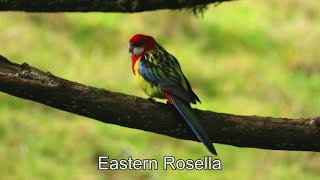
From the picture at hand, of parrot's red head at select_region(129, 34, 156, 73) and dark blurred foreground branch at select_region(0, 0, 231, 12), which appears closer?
parrot's red head at select_region(129, 34, 156, 73)

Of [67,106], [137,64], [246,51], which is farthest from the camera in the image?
[246,51]

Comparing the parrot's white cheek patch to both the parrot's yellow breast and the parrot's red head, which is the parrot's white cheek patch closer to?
the parrot's red head

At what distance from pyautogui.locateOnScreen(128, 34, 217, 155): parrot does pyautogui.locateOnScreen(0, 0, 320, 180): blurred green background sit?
198 centimetres

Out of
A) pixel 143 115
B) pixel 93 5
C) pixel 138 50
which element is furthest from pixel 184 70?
pixel 143 115

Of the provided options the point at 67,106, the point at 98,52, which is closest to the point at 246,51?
the point at 98,52

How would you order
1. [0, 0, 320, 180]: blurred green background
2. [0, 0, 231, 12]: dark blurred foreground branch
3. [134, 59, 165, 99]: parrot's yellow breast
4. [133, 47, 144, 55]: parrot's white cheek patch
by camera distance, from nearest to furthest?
[134, 59, 165, 99]: parrot's yellow breast, [133, 47, 144, 55]: parrot's white cheek patch, [0, 0, 231, 12]: dark blurred foreground branch, [0, 0, 320, 180]: blurred green background

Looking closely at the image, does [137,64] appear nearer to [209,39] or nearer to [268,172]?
[268,172]

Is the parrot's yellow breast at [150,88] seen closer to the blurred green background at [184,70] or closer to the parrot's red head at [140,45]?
the parrot's red head at [140,45]

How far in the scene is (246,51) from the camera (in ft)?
20.1

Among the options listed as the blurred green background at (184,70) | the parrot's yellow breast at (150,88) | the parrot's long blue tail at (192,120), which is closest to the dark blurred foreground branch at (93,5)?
the parrot's yellow breast at (150,88)

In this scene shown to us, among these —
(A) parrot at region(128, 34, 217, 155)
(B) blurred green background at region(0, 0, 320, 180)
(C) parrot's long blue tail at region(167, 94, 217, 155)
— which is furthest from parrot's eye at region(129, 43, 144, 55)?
(B) blurred green background at region(0, 0, 320, 180)

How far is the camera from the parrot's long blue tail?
77.4 inches

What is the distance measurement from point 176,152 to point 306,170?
969 mm

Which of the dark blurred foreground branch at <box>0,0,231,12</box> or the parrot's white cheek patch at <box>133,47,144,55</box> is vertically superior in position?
the dark blurred foreground branch at <box>0,0,231,12</box>
